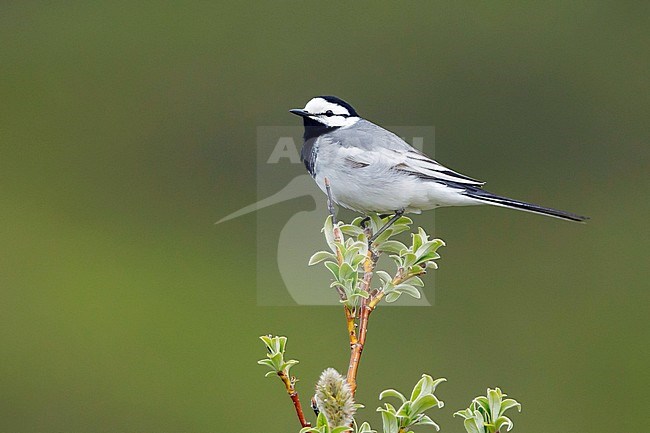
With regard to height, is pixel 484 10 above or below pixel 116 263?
above

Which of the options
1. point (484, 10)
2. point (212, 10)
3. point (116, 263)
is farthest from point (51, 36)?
point (484, 10)

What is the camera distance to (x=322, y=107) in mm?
2125

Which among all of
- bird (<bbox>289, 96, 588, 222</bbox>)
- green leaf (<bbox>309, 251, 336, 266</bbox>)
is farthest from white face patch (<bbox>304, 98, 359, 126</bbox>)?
green leaf (<bbox>309, 251, 336, 266</bbox>)

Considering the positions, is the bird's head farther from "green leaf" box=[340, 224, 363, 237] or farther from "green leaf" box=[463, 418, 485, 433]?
"green leaf" box=[463, 418, 485, 433]

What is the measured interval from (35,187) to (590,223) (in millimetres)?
3320

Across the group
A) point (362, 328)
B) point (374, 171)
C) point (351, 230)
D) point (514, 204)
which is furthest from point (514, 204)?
point (362, 328)

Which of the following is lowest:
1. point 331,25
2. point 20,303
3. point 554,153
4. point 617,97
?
point 20,303

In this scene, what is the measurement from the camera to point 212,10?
21.2 feet

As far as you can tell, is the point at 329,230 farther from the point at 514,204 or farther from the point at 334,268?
the point at 514,204

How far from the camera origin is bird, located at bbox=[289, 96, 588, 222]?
1.96 metres

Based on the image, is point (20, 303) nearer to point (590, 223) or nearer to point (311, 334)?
point (311, 334)

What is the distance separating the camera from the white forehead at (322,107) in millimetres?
2123

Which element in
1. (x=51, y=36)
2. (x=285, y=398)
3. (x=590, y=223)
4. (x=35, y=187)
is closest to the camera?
(x=285, y=398)

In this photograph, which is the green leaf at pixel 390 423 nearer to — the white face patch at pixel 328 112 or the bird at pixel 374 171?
the bird at pixel 374 171
